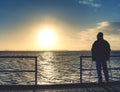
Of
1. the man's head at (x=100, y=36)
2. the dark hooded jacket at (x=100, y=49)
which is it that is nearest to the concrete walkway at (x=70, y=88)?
the dark hooded jacket at (x=100, y=49)

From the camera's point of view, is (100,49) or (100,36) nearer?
(100,36)

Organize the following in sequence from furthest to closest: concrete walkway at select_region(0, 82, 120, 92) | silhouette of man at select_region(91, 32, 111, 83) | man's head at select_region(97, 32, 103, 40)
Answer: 1. silhouette of man at select_region(91, 32, 111, 83)
2. man's head at select_region(97, 32, 103, 40)
3. concrete walkway at select_region(0, 82, 120, 92)

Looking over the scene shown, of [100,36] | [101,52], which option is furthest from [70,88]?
[100,36]

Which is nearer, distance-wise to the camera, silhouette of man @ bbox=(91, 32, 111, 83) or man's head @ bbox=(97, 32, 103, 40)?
man's head @ bbox=(97, 32, 103, 40)

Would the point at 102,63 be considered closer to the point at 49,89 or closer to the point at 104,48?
the point at 104,48

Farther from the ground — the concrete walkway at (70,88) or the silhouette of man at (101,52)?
the silhouette of man at (101,52)

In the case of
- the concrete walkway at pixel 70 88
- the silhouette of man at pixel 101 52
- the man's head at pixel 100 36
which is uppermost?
the man's head at pixel 100 36

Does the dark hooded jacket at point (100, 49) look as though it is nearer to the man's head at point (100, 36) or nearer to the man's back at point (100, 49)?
the man's back at point (100, 49)

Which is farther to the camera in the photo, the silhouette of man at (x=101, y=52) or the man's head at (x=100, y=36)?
the silhouette of man at (x=101, y=52)

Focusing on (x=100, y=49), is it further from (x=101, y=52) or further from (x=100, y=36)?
(x=100, y=36)

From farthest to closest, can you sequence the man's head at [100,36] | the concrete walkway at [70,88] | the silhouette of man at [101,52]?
1. the silhouette of man at [101,52]
2. the man's head at [100,36]
3. the concrete walkway at [70,88]

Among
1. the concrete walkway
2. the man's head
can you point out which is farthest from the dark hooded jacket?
the concrete walkway

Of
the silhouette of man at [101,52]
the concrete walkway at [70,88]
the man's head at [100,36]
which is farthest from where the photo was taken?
the silhouette of man at [101,52]

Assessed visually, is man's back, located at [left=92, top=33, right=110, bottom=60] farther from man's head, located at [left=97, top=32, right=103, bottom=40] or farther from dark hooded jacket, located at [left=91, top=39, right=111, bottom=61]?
man's head, located at [left=97, top=32, right=103, bottom=40]
